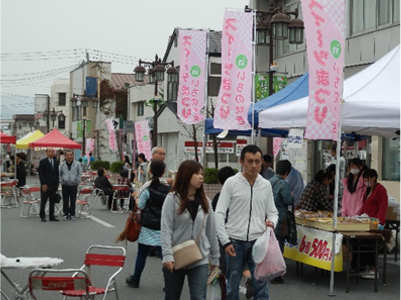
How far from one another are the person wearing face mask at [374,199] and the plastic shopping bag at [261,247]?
429 centimetres

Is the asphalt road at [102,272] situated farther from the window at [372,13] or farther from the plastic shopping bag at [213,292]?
the window at [372,13]

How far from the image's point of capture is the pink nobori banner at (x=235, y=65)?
46.5 feet

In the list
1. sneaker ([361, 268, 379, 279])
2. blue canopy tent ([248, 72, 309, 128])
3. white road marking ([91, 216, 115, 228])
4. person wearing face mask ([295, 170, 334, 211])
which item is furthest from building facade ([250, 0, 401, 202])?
sneaker ([361, 268, 379, 279])

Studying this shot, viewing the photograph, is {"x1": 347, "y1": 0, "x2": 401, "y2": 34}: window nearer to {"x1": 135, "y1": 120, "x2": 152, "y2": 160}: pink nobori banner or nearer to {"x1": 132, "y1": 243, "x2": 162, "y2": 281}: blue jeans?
{"x1": 135, "y1": 120, "x2": 152, "y2": 160}: pink nobori banner

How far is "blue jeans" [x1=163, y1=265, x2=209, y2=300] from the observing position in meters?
6.04

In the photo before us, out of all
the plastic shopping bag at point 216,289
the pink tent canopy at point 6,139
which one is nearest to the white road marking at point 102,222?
the pink tent canopy at point 6,139

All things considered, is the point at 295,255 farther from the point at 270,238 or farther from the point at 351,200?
the point at 270,238

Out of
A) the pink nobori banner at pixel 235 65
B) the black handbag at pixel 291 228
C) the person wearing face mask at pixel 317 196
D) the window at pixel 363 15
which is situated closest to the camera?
Answer: the black handbag at pixel 291 228

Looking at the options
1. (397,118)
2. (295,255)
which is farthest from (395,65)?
(295,255)

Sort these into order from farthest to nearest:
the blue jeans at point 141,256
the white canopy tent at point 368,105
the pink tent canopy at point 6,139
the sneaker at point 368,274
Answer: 1. the pink tent canopy at point 6,139
2. the sneaker at point 368,274
3. the white canopy tent at point 368,105
4. the blue jeans at point 141,256

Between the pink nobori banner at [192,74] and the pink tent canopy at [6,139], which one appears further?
the pink tent canopy at [6,139]

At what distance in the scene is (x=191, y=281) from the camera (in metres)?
6.08

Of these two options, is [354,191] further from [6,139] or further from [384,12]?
[6,139]

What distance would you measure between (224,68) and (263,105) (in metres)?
1.32
